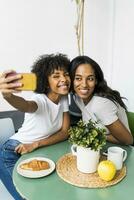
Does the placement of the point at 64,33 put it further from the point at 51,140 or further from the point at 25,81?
the point at 25,81

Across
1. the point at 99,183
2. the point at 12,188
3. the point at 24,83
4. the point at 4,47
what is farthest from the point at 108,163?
the point at 4,47

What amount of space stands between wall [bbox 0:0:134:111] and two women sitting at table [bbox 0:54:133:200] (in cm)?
113

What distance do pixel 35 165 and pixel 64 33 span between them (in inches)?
77.8

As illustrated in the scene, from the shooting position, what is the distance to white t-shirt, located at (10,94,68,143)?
1502mm

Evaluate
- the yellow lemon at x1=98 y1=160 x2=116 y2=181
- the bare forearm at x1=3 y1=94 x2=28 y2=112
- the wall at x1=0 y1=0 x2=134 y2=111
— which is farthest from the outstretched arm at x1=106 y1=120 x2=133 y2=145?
the wall at x1=0 y1=0 x2=134 y2=111

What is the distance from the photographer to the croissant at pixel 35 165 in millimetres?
1154

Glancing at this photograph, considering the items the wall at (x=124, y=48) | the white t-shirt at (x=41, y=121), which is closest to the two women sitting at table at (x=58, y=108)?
the white t-shirt at (x=41, y=121)

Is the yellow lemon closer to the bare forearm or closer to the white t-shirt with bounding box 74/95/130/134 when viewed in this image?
the white t-shirt with bounding box 74/95/130/134

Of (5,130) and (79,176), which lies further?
(5,130)

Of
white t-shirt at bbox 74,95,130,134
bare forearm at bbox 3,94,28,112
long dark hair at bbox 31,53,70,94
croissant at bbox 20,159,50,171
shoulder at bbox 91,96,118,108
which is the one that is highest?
long dark hair at bbox 31,53,70,94

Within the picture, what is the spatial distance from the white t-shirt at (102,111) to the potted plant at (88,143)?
0.33 meters

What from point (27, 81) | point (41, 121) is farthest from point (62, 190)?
point (41, 121)

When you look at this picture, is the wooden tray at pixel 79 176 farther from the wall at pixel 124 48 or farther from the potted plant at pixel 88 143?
the wall at pixel 124 48

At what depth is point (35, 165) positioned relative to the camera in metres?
1.17
